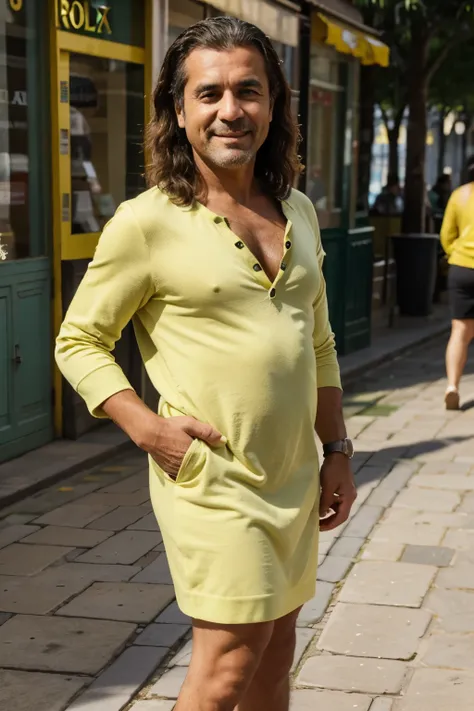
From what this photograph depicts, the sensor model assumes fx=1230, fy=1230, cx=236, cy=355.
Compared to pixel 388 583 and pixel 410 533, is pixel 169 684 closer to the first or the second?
pixel 388 583

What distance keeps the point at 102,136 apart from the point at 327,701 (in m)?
5.14

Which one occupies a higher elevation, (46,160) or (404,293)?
(46,160)

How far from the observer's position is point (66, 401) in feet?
25.0

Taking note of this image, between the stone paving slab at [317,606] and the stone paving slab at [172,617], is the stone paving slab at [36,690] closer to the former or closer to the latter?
the stone paving slab at [172,617]

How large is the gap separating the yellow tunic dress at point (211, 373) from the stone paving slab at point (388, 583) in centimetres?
233

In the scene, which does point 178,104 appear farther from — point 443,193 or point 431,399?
point 443,193

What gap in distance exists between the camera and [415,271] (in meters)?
15.8

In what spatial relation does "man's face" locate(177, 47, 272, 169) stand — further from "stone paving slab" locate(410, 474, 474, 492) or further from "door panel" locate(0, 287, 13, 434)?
"door panel" locate(0, 287, 13, 434)

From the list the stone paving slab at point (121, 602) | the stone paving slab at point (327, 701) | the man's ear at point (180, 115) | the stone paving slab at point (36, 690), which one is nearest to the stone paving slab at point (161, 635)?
the stone paving slab at point (121, 602)

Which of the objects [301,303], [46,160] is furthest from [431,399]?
[301,303]

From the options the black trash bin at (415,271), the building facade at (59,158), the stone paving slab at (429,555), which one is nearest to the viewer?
the stone paving slab at (429,555)

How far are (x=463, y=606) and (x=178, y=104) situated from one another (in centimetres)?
276

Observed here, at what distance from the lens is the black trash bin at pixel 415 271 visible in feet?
51.5

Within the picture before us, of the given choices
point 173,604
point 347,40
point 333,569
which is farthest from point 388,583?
point 347,40
